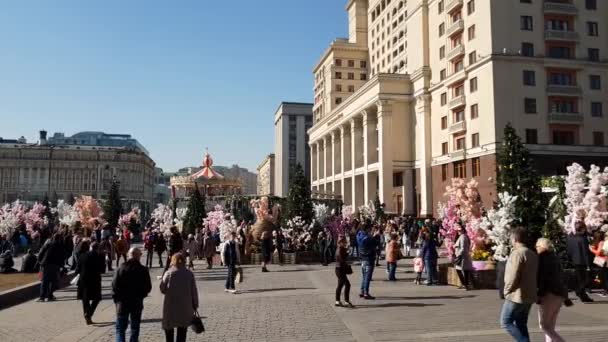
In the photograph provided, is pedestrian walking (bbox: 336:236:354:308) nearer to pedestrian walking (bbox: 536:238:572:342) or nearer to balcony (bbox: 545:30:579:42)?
pedestrian walking (bbox: 536:238:572:342)

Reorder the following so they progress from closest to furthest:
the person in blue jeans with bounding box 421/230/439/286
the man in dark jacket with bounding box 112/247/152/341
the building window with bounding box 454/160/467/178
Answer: the man in dark jacket with bounding box 112/247/152/341 → the person in blue jeans with bounding box 421/230/439/286 → the building window with bounding box 454/160/467/178

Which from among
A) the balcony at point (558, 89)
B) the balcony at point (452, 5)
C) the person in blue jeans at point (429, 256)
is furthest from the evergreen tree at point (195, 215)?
the balcony at point (452, 5)

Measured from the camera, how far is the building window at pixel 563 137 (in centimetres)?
4502

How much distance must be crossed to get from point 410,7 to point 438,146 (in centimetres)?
1926

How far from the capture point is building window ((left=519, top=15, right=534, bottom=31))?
45.3m

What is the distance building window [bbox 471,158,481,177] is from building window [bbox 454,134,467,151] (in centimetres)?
234

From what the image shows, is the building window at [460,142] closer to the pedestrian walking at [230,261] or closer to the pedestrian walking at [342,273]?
the pedestrian walking at [230,261]

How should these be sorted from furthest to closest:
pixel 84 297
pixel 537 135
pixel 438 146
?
1. pixel 438 146
2. pixel 537 135
3. pixel 84 297

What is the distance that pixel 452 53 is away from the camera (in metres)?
50.6

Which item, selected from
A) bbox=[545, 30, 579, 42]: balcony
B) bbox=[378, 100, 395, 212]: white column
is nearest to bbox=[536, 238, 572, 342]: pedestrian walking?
Result: bbox=[545, 30, 579, 42]: balcony

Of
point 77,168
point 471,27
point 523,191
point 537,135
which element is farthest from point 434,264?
point 77,168

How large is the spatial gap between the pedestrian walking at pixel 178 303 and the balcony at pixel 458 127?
147 ft

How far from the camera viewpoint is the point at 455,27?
1970 inches

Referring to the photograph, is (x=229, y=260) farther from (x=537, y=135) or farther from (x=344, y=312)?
(x=537, y=135)
